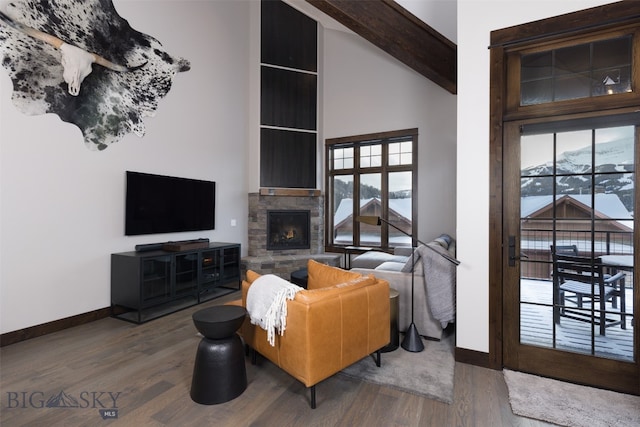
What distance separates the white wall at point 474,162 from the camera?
2572 millimetres

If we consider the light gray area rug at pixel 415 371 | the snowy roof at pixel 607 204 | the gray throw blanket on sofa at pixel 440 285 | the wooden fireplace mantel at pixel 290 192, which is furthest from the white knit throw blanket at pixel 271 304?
the wooden fireplace mantel at pixel 290 192

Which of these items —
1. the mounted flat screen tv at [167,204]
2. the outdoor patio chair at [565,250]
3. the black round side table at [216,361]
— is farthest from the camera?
the mounted flat screen tv at [167,204]

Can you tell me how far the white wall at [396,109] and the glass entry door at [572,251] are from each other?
2821 millimetres

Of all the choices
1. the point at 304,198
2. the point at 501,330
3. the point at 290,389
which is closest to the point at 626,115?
the point at 501,330

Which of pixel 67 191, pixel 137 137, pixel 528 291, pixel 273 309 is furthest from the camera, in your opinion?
pixel 137 137

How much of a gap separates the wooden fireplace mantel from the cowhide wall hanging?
2.20m

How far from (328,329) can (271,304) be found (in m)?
0.39

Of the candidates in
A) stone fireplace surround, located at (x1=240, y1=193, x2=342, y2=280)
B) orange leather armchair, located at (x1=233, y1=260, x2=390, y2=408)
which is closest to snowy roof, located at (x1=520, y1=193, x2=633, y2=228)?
orange leather armchair, located at (x1=233, y1=260, x2=390, y2=408)

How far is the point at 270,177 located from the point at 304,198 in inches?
30.3

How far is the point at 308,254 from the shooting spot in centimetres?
604

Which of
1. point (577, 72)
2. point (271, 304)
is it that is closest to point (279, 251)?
point (271, 304)

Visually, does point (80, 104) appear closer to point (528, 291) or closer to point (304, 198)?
point (304, 198)

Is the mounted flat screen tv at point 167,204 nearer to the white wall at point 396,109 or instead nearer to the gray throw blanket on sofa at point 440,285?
the white wall at point 396,109

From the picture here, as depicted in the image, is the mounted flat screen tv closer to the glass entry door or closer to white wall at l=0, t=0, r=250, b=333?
white wall at l=0, t=0, r=250, b=333
